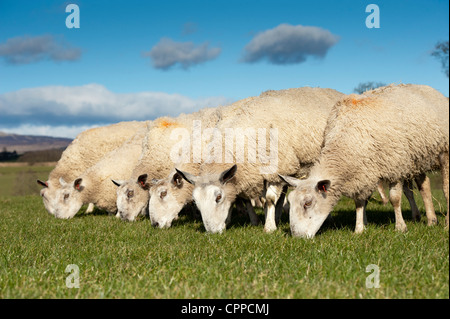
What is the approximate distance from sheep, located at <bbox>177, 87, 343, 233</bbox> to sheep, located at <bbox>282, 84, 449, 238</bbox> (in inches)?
34.4

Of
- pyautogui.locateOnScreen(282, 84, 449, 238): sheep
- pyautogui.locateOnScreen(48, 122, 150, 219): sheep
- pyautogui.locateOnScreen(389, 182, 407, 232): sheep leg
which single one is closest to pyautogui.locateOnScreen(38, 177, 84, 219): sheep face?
pyautogui.locateOnScreen(48, 122, 150, 219): sheep

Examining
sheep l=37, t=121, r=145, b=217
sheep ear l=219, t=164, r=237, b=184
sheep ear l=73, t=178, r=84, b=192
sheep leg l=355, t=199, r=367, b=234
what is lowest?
sheep leg l=355, t=199, r=367, b=234

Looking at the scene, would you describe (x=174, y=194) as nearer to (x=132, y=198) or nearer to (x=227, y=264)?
(x=132, y=198)

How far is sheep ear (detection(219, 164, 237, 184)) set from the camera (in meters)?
7.45

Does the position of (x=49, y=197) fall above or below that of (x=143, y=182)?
below

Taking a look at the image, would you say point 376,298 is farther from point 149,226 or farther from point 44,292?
point 149,226

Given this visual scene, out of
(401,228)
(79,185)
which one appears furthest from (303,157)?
(79,185)

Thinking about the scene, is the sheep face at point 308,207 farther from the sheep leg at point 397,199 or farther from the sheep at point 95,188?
the sheep at point 95,188

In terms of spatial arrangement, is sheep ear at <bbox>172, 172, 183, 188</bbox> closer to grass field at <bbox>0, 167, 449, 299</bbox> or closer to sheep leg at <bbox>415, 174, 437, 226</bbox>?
grass field at <bbox>0, 167, 449, 299</bbox>

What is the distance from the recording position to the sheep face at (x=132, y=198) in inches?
396

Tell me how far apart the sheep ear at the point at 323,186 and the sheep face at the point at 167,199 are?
332cm

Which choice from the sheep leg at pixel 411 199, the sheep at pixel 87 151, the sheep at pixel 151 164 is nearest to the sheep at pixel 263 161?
the sheep at pixel 151 164

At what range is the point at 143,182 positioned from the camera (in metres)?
10.1

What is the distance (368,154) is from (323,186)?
40.4 inches
